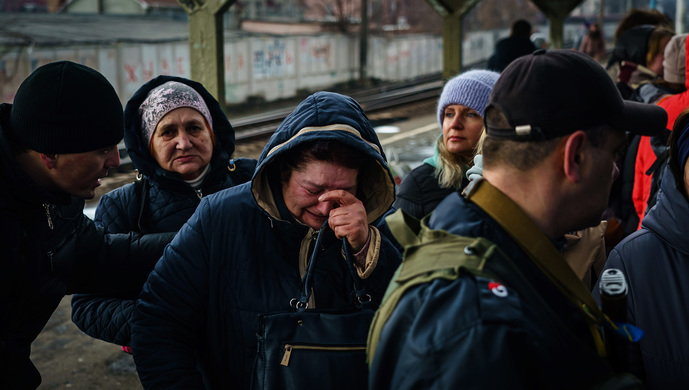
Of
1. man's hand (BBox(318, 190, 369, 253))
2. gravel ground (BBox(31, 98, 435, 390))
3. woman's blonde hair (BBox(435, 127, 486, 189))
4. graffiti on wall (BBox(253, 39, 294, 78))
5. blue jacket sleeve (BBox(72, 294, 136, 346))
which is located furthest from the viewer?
graffiti on wall (BBox(253, 39, 294, 78))

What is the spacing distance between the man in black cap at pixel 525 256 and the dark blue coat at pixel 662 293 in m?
0.70

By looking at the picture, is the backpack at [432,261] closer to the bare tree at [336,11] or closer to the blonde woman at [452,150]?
the blonde woman at [452,150]

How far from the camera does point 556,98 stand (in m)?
1.48

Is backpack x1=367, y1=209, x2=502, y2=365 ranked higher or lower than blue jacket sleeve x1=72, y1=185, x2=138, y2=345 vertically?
higher

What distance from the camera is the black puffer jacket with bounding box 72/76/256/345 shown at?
9.71ft

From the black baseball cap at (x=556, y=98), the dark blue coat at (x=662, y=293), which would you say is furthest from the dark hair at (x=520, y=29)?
the black baseball cap at (x=556, y=98)

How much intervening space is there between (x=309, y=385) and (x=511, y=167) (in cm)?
98

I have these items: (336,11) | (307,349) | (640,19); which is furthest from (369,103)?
(336,11)

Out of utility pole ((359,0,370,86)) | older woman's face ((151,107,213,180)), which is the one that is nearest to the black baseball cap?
older woman's face ((151,107,213,180))

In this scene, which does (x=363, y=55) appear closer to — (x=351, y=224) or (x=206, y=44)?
(x=206, y=44)

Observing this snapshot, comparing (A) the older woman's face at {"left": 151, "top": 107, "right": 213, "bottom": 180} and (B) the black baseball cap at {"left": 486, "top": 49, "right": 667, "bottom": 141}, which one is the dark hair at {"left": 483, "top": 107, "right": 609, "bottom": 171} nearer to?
(B) the black baseball cap at {"left": 486, "top": 49, "right": 667, "bottom": 141}

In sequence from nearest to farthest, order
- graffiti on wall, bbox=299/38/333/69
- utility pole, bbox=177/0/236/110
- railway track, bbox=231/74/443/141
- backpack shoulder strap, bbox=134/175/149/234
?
backpack shoulder strap, bbox=134/175/149/234
utility pole, bbox=177/0/236/110
railway track, bbox=231/74/443/141
graffiti on wall, bbox=299/38/333/69

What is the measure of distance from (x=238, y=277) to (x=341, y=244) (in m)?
0.37

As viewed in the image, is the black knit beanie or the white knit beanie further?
the white knit beanie
